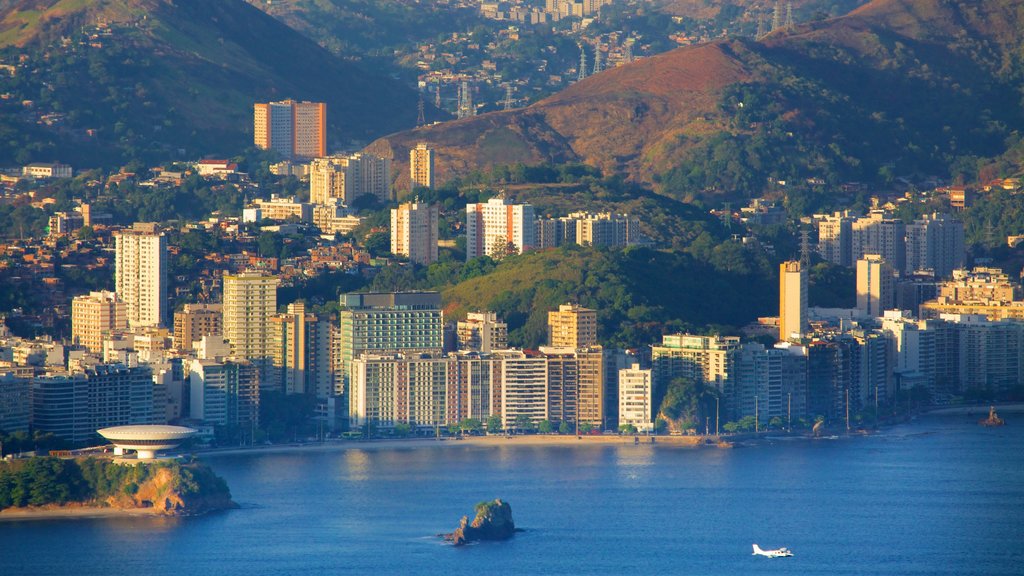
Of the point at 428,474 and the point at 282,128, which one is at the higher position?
the point at 282,128

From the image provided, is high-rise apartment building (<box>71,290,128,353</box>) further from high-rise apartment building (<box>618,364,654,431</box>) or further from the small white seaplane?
the small white seaplane

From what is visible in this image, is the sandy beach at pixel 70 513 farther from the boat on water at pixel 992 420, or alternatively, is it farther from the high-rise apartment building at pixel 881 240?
the high-rise apartment building at pixel 881 240

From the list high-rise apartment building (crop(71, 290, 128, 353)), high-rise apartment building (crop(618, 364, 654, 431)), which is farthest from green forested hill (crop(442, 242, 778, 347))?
high-rise apartment building (crop(71, 290, 128, 353))

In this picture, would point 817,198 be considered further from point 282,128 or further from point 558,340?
point 558,340

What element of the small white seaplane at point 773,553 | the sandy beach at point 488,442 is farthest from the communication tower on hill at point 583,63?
the small white seaplane at point 773,553

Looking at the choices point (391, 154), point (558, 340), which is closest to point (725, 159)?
point (391, 154)

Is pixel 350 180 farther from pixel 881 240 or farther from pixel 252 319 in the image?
pixel 252 319
